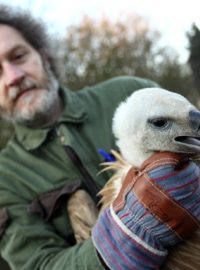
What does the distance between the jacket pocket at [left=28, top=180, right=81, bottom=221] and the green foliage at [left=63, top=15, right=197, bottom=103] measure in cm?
727

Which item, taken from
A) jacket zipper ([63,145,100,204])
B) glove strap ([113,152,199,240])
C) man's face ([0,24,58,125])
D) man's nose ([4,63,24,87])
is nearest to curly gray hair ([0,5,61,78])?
man's face ([0,24,58,125])

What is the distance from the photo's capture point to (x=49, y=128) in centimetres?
222

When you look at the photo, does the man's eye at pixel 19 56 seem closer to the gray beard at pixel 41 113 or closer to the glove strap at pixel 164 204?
the gray beard at pixel 41 113

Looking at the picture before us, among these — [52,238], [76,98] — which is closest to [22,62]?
[76,98]

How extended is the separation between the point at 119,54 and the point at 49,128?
8576 mm

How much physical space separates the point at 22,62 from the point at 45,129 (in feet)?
1.10

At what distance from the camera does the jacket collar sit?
219 centimetres

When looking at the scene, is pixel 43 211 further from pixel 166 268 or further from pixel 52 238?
pixel 166 268

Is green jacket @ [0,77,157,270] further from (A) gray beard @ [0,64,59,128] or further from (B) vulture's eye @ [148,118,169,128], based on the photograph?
(B) vulture's eye @ [148,118,169,128]

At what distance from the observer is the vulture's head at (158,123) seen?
4.42 ft

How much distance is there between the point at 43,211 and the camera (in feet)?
6.55

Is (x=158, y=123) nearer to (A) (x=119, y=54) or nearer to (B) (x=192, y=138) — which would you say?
(B) (x=192, y=138)

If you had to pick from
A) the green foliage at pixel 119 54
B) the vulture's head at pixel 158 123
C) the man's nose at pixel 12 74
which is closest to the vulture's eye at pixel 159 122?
the vulture's head at pixel 158 123

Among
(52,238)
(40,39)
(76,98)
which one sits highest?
(40,39)
